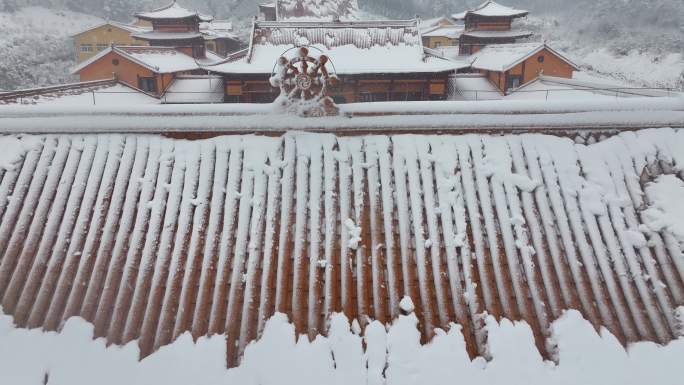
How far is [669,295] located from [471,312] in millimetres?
1546

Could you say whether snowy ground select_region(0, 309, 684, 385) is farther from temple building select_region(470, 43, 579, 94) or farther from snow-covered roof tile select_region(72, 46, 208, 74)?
temple building select_region(470, 43, 579, 94)

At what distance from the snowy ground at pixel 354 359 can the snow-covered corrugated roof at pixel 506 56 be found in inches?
797

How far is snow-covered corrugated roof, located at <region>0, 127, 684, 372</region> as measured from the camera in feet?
12.1

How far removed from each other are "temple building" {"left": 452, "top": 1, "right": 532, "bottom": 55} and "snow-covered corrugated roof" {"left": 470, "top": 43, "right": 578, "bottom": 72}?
3.02m

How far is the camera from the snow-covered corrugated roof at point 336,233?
3691mm

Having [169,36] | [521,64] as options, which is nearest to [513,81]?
[521,64]

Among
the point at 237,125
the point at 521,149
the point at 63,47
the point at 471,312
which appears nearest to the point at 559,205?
the point at 521,149

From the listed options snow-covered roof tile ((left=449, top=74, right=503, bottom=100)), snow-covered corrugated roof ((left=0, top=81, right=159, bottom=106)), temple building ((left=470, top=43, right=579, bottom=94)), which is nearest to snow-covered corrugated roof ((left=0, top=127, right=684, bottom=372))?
snow-covered corrugated roof ((left=0, top=81, right=159, bottom=106))

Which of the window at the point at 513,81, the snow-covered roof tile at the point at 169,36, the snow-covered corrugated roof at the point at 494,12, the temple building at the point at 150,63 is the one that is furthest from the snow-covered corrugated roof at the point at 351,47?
the snow-covered roof tile at the point at 169,36

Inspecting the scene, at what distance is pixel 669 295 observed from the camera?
3.74 m

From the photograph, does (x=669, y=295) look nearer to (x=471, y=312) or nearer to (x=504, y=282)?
(x=504, y=282)

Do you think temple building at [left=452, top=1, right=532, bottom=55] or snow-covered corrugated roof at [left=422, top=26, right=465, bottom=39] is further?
snow-covered corrugated roof at [left=422, top=26, right=465, bottom=39]

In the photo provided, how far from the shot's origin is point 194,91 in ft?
67.4

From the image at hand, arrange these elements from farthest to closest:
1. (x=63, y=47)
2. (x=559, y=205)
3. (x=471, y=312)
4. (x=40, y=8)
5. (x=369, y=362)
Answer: (x=40, y=8) < (x=63, y=47) < (x=559, y=205) < (x=471, y=312) < (x=369, y=362)
